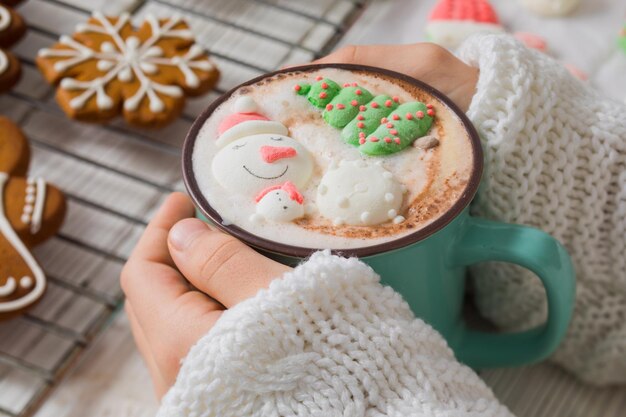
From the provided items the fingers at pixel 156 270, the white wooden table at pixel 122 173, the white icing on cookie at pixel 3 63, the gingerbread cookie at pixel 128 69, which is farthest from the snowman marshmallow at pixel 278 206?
the white icing on cookie at pixel 3 63

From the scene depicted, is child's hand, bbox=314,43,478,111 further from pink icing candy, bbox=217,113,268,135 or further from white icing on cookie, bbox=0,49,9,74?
white icing on cookie, bbox=0,49,9,74

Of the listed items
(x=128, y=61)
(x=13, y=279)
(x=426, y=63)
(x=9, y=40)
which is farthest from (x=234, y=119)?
(x=9, y=40)

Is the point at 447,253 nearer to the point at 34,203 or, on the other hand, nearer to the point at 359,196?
the point at 359,196

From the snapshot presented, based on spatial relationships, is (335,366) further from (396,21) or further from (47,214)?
(396,21)

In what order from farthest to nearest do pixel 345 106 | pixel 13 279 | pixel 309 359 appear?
pixel 13 279
pixel 345 106
pixel 309 359

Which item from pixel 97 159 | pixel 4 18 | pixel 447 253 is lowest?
pixel 97 159

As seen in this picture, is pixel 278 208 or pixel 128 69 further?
pixel 128 69

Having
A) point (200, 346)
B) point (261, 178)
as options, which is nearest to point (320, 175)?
point (261, 178)
